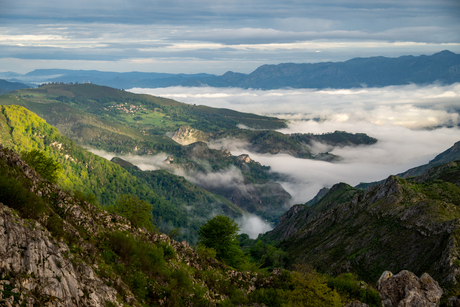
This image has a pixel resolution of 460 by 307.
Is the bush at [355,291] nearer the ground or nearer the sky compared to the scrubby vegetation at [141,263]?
nearer the ground

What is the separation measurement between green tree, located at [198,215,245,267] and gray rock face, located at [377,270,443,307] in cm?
3264

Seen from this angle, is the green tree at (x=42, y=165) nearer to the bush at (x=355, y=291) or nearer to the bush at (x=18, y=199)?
the bush at (x=18, y=199)

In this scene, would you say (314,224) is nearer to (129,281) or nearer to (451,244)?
(451,244)

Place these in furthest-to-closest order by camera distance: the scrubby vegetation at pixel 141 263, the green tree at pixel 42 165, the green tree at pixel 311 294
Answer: the green tree at pixel 42 165 → the green tree at pixel 311 294 → the scrubby vegetation at pixel 141 263

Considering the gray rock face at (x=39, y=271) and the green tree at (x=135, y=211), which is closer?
the gray rock face at (x=39, y=271)

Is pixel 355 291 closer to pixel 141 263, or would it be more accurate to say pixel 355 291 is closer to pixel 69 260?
pixel 141 263

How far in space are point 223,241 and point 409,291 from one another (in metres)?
41.6

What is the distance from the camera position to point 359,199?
124 meters

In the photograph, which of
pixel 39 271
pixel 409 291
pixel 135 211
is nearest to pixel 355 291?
pixel 409 291

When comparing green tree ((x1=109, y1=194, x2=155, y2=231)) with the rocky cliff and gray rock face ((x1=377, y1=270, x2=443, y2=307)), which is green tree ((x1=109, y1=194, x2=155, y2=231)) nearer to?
gray rock face ((x1=377, y1=270, x2=443, y2=307))

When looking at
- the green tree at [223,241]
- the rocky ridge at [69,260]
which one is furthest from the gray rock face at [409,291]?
the green tree at [223,241]

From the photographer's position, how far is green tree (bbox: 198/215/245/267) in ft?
270

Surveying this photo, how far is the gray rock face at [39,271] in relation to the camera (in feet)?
99.1

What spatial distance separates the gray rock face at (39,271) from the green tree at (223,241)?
46024mm
